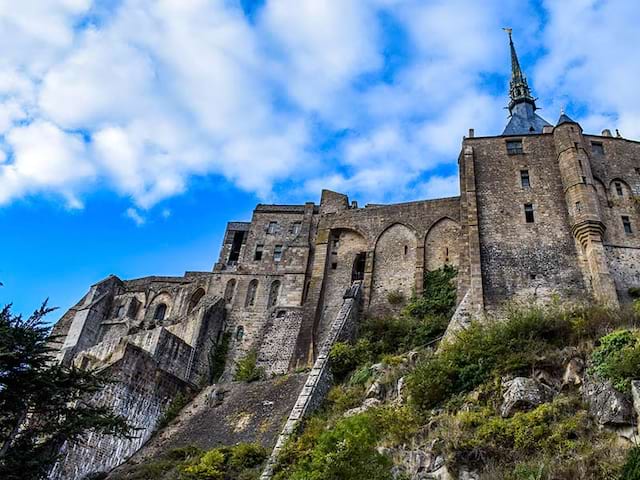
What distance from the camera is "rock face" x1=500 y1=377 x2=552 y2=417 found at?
54.4ft

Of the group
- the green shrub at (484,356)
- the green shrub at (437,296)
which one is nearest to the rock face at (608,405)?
the green shrub at (484,356)

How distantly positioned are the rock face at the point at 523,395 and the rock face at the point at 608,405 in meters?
1.08

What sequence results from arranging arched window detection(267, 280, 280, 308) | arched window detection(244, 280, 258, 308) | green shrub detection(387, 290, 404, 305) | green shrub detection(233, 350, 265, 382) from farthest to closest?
arched window detection(244, 280, 258, 308) < arched window detection(267, 280, 280, 308) < green shrub detection(387, 290, 404, 305) < green shrub detection(233, 350, 265, 382)

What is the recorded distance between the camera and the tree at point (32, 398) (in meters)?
17.3

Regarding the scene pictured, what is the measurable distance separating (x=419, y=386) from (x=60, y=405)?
34.3 feet

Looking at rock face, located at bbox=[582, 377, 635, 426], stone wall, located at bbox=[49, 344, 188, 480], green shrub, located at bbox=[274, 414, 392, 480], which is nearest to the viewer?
green shrub, located at bbox=[274, 414, 392, 480]

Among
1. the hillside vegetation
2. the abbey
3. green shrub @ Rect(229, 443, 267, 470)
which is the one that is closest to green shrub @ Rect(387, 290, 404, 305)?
the abbey

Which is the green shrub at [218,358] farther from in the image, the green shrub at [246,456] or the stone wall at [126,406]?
the green shrub at [246,456]

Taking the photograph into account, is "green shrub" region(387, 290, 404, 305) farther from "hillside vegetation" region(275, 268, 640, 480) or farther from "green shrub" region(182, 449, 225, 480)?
"green shrub" region(182, 449, 225, 480)

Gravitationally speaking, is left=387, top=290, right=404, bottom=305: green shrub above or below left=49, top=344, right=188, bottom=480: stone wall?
above

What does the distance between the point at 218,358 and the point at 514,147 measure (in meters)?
18.3

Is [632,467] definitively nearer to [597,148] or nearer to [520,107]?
[597,148]

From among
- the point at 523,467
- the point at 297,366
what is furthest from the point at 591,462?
the point at 297,366

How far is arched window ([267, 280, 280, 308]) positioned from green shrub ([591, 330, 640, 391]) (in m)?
19.9
